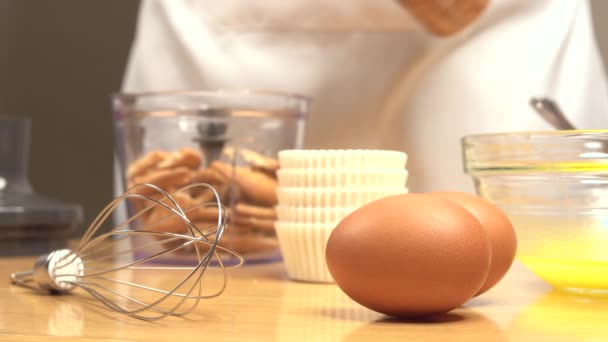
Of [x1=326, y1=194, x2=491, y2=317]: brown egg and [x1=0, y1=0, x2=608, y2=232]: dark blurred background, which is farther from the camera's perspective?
[x1=0, y1=0, x2=608, y2=232]: dark blurred background

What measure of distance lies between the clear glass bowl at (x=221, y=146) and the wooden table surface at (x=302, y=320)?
14 cm

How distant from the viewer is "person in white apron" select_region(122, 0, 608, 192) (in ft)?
3.19

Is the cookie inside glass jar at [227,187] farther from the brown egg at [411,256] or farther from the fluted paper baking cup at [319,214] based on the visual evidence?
the brown egg at [411,256]

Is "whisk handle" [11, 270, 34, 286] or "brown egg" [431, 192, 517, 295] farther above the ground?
"brown egg" [431, 192, 517, 295]

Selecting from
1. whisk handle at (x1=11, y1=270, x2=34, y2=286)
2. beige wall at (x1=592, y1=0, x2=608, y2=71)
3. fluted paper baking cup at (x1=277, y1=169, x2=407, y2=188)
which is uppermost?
beige wall at (x1=592, y1=0, x2=608, y2=71)

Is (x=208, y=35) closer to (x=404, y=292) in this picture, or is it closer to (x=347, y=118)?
(x=347, y=118)

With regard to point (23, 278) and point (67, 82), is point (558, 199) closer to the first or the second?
point (23, 278)

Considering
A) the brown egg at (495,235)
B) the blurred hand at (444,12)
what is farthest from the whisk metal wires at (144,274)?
the blurred hand at (444,12)

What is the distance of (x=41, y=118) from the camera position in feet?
5.42

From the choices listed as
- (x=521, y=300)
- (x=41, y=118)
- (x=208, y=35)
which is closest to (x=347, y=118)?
(x=208, y=35)

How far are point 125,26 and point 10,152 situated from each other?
75 centimetres

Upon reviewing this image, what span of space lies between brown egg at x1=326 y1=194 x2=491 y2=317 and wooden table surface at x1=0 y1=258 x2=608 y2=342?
15mm

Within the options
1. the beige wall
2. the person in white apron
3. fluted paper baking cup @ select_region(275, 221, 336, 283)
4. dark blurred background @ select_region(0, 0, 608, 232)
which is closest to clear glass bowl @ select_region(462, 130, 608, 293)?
fluted paper baking cup @ select_region(275, 221, 336, 283)

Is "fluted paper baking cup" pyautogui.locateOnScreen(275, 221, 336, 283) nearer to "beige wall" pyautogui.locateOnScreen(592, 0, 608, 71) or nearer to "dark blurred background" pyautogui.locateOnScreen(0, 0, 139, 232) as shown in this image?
"beige wall" pyautogui.locateOnScreen(592, 0, 608, 71)
